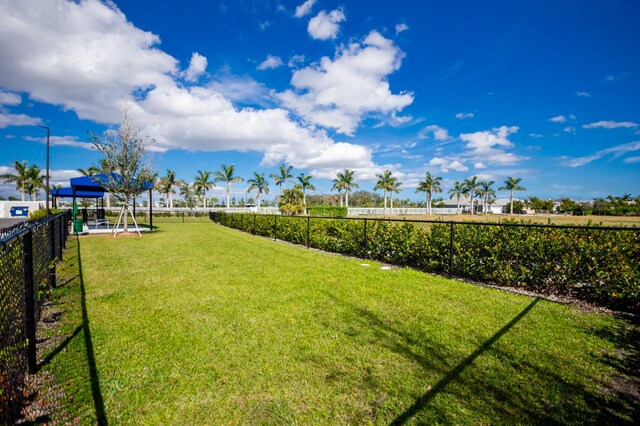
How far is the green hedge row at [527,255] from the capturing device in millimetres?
4750

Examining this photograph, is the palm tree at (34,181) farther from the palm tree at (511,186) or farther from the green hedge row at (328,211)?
the palm tree at (511,186)

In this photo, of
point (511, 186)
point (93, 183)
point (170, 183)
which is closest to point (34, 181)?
point (170, 183)

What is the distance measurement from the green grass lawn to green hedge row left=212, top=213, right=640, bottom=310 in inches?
30.4

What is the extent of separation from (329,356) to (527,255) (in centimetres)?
481

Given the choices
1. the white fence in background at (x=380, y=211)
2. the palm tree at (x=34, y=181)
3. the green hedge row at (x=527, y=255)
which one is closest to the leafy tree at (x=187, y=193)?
the palm tree at (x=34, y=181)

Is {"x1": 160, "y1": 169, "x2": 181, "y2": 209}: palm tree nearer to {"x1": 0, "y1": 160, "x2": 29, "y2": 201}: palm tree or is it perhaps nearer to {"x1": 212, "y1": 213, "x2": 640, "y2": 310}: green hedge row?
{"x1": 0, "y1": 160, "x2": 29, "y2": 201}: palm tree

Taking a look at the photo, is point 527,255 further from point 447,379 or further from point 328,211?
point 328,211

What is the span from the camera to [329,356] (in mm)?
3096

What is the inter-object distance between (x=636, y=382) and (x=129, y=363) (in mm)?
4888

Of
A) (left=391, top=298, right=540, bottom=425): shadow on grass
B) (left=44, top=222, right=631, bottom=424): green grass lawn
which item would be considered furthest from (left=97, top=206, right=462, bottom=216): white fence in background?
(left=391, top=298, right=540, bottom=425): shadow on grass

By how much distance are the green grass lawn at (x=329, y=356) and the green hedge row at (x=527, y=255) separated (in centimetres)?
77

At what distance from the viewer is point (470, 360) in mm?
3025

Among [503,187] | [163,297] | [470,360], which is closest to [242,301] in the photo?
[163,297]

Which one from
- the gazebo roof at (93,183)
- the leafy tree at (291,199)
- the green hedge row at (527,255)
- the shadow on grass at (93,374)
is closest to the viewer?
the shadow on grass at (93,374)
